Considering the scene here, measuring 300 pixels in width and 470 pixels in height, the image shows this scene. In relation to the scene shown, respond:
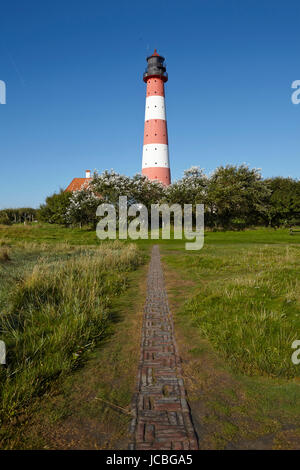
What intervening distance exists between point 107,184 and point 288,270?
33.1 m

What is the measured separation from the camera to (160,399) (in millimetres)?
3994

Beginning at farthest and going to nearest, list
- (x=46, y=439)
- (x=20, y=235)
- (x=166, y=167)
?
1. (x=166, y=167)
2. (x=20, y=235)
3. (x=46, y=439)

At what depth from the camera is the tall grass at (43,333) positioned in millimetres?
4102

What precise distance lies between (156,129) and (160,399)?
1818 inches

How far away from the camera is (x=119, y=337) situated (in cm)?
624

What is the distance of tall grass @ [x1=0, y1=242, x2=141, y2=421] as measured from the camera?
13.5 feet

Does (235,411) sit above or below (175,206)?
below

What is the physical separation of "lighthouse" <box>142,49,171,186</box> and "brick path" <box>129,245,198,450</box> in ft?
140

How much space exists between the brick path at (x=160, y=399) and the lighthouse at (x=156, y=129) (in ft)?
140

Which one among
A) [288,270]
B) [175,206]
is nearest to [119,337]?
[288,270]

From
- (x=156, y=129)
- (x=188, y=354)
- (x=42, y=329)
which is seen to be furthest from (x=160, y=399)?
(x=156, y=129)

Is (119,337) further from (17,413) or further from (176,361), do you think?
(17,413)
